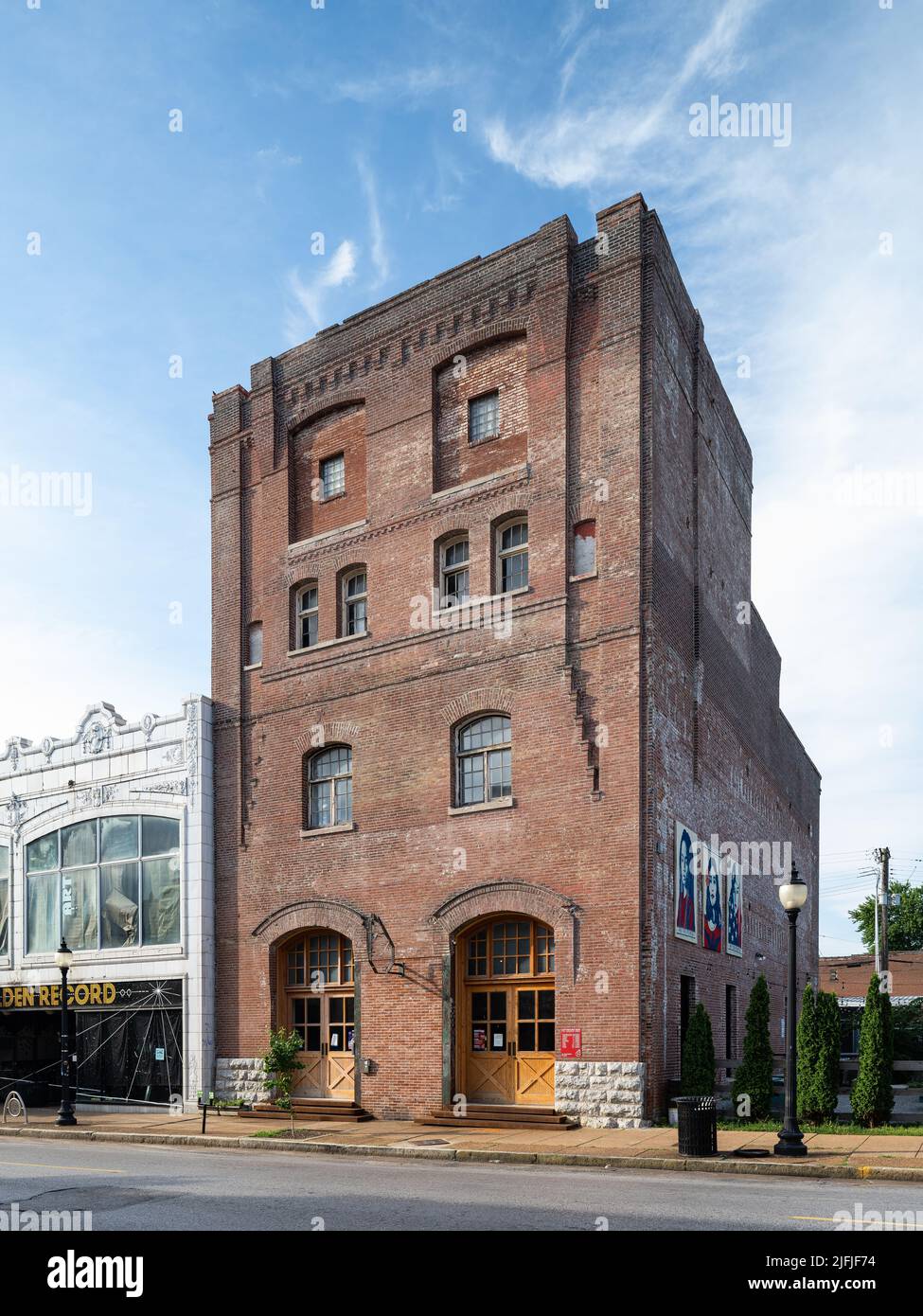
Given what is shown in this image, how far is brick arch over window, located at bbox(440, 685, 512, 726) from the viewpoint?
79.8ft

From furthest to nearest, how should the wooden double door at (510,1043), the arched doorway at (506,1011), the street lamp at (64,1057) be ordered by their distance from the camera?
the street lamp at (64,1057) → the arched doorway at (506,1011) → the wooden double door at (510,1043)

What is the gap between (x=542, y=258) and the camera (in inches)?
1008

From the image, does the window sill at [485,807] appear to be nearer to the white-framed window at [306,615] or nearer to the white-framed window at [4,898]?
the white-framed window at [306,615]

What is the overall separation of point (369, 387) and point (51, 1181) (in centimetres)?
1854

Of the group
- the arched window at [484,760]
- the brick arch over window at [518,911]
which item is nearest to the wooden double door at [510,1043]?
the brick arch over window at [518,911]

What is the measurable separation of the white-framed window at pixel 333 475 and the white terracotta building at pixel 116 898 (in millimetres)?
5861

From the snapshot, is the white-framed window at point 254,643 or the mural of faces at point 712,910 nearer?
the mural of faces at point 712,910

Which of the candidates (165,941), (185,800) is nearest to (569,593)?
(185,800)

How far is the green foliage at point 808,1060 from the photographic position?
69.6 ft

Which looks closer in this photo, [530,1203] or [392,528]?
[530,1203]

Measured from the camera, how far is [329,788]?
90.4ft

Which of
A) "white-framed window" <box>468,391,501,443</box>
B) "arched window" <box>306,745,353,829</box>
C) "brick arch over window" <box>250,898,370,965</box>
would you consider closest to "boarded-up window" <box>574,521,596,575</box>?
"white-framed window" <box>468,391,501,443</box>

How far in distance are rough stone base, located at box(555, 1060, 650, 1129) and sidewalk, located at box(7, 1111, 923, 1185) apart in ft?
1.41
